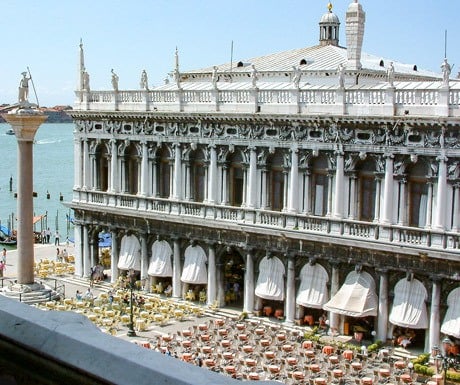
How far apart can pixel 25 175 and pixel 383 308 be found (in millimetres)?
14468

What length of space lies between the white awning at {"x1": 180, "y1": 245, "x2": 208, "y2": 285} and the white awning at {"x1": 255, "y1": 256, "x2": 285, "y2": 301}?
10.4 feet

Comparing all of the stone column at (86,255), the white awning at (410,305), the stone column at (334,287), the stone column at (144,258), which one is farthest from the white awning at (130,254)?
the white awning at (410,305)

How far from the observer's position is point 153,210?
35.4 metres

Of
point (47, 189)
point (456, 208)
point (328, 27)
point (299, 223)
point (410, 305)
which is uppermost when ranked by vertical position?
point (328, 27)

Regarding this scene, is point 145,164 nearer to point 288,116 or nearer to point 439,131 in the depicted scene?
point 288,116

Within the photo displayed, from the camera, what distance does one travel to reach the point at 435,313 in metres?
26.2

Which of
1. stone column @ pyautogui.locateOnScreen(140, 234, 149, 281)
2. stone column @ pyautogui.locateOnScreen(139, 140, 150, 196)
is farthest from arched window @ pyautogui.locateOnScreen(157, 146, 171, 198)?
stone column @ pyautogui.locateOnScreen(140, 234, 149, 281)

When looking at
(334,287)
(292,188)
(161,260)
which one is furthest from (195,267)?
(334,287)

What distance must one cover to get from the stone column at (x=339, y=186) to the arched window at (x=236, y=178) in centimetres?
499

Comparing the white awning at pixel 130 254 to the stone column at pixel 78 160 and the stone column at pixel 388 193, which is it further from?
the stone column at pixel 388 193

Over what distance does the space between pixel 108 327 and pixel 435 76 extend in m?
21.7

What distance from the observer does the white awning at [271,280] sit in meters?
30.8

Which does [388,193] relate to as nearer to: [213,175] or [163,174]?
[213,175]

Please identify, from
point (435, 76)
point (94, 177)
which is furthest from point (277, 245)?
point (435, 76)
